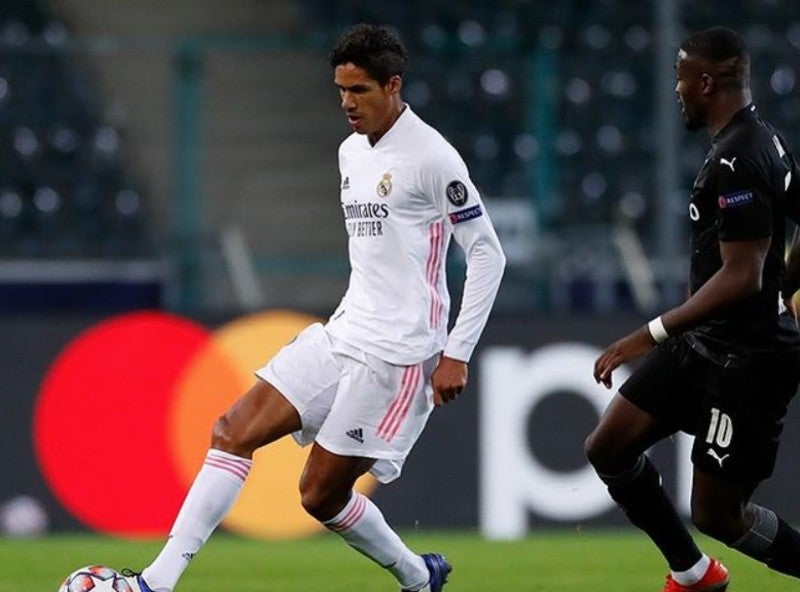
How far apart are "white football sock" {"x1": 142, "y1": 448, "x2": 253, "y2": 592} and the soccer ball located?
0.09 metres

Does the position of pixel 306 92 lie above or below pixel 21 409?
above

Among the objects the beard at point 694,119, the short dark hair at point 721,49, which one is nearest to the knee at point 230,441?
the beard at point 694,119

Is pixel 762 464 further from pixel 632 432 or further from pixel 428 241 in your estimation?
pixel 428 241

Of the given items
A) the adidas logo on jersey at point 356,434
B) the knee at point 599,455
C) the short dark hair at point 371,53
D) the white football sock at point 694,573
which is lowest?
the white football sock at point 694,573

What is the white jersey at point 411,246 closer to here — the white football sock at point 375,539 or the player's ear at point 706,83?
the white football sock at point 375,539

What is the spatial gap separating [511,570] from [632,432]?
2371 millimetres

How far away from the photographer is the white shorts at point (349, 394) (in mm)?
7004

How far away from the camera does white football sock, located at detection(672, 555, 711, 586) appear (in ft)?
24.1

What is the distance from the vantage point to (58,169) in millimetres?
13250

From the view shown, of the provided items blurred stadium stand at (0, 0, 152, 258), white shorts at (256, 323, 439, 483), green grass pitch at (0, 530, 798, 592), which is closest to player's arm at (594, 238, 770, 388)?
white shorts at (256, 323, 439, 483)

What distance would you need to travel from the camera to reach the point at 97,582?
659cm

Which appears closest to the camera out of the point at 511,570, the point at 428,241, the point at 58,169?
the point at 428,241

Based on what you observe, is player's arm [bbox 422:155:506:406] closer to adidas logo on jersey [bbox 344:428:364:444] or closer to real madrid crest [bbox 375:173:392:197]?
real madrid crest [bbox 375:173:392:197]

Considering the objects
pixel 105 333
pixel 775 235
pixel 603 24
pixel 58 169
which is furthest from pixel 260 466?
pixel 775 235
